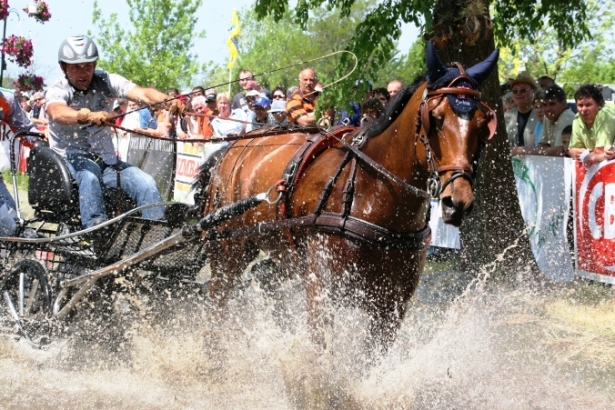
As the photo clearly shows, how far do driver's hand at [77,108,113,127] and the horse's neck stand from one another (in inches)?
68.9

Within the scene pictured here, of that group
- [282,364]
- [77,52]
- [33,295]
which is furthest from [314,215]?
[33,295]

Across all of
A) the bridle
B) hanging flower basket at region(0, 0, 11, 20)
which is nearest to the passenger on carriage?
the bridle

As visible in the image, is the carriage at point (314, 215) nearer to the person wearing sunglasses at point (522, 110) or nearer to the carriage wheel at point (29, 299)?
the carriage wheel at point (29, 299)

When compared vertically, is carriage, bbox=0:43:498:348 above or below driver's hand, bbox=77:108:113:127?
below

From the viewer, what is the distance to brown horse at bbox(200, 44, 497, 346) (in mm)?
4391

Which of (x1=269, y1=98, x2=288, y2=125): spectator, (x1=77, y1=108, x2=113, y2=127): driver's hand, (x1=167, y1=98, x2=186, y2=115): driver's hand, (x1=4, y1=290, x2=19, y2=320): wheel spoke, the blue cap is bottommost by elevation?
(x1=4, y1=290, x2=19, y2=320): wheel spoke

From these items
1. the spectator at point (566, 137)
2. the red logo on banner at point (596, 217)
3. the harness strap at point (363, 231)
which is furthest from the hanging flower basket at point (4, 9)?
the harness strap at point (363, 231)

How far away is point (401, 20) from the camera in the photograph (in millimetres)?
9078

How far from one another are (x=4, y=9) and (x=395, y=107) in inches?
459

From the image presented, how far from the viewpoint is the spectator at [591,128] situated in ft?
26.0

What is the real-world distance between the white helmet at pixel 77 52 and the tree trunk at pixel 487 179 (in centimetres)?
346

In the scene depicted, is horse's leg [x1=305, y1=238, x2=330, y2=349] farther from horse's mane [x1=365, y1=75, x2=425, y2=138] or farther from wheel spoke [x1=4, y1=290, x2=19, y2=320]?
wheel spoke [x1=4, y1=290, x2=19, y2=320]

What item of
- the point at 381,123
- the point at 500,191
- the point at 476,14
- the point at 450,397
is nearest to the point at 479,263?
the point at 500,191

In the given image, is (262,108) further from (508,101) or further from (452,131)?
(452,131)
